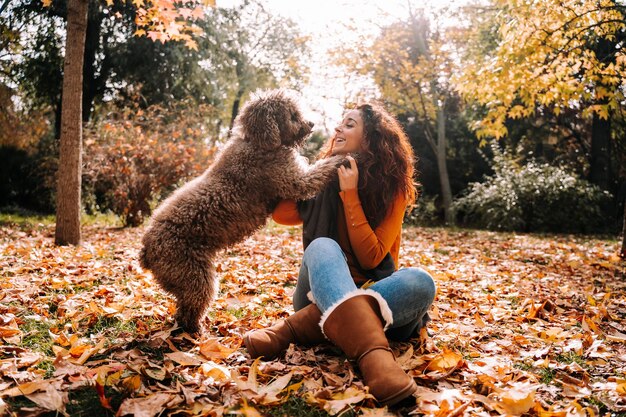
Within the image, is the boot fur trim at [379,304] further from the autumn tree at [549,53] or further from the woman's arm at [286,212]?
the autumn tree at [549,53]

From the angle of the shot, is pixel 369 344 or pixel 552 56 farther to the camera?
pixel 552 56

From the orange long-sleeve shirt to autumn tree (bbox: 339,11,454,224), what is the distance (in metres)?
10.0

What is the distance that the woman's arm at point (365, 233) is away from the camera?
265 centimetres

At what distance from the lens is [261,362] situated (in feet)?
7.85

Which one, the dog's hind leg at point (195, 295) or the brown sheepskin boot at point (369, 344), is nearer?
the brown sheepskin boot at point (369, 344)

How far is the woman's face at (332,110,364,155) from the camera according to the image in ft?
10.1

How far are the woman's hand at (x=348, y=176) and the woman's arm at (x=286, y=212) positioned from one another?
0.35 metres

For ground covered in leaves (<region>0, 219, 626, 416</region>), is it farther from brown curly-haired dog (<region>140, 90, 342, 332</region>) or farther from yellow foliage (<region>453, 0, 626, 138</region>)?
yellow foliage (<region>453, 0, 626, 138</region>)

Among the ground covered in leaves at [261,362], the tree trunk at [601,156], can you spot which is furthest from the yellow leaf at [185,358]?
the tree trunk at [601,156]

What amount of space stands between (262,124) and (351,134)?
63 cm

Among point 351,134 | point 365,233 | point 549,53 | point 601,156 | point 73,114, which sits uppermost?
point 549,53

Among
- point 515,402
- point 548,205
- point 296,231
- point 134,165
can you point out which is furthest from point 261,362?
point 548,205

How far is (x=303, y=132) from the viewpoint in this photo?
303cm

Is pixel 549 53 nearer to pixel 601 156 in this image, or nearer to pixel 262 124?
pixel 262 124
